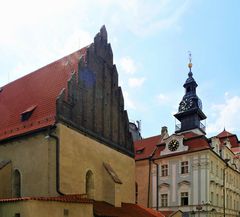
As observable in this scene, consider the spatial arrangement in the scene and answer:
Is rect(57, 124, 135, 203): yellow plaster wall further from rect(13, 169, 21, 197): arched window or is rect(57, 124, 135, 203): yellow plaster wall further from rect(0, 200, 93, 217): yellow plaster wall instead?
rect(13, 169, 21, 197): arched window

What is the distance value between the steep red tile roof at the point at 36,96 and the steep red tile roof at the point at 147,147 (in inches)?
789

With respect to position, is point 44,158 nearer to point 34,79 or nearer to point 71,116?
point 71,116

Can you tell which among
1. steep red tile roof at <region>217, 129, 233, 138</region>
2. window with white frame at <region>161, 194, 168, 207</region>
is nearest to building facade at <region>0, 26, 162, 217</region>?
window with white frame at <region>161, 194, 168, 207</region>

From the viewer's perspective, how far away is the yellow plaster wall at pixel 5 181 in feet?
63.2

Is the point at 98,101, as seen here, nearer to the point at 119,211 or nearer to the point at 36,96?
the point at 36,96

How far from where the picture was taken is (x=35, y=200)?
44.2 ft

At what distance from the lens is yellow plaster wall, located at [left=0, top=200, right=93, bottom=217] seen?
1332 cm

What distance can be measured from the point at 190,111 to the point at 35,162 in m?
31.3

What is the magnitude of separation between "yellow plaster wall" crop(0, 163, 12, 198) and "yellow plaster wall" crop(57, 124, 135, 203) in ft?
11.9

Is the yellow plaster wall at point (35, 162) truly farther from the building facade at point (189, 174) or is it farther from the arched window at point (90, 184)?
the building facade at point (189, 174)

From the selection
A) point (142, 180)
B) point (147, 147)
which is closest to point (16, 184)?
point (142, 180)

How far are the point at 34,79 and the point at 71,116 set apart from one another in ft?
20.6

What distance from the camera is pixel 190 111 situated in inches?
1829

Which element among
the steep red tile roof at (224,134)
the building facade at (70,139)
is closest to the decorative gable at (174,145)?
the building facade at (70,139)
